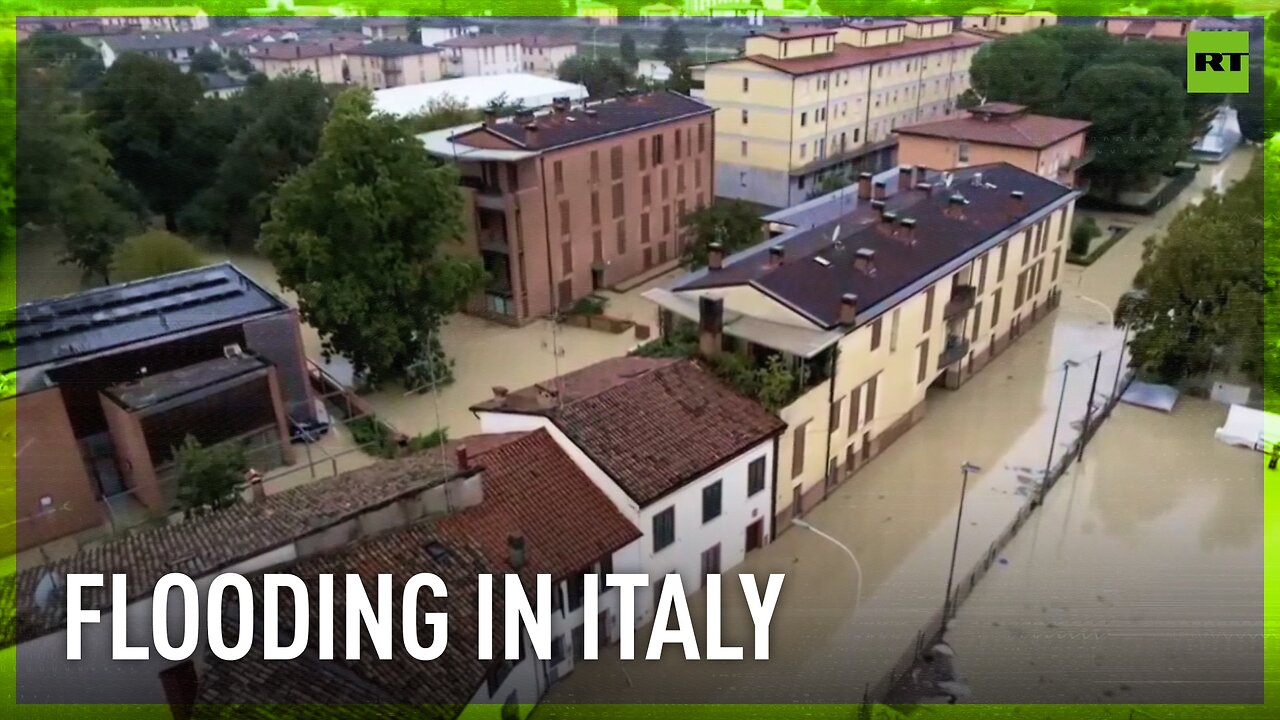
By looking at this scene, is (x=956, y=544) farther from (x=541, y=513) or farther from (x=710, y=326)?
(x=541, y=513)

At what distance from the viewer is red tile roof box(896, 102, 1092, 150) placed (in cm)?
1498

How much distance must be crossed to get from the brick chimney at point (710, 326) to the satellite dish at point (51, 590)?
499cm

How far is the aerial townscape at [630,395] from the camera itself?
588 cm

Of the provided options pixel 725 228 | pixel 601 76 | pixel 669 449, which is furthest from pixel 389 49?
pixel 669 449

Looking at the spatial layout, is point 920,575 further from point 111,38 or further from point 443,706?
point 111,38

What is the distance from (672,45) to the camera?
3272 centimetres

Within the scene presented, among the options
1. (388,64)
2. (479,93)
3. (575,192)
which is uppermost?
(388,64)

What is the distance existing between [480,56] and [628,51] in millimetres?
5775

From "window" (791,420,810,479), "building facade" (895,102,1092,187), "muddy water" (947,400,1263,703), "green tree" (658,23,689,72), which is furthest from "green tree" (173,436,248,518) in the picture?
"green tree" (658,23,689,72)

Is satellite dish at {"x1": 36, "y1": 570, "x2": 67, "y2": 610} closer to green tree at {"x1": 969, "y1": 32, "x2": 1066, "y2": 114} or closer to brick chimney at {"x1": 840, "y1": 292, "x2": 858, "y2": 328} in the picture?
brick chimney at {"x1": 840, "y1": 292, "x2": 858, "y2": 328}

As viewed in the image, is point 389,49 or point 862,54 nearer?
point 862,54

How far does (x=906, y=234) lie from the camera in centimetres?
955

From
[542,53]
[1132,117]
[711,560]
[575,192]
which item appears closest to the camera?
[711,560]

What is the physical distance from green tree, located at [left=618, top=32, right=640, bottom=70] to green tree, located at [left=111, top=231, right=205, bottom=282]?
70.7 feet
